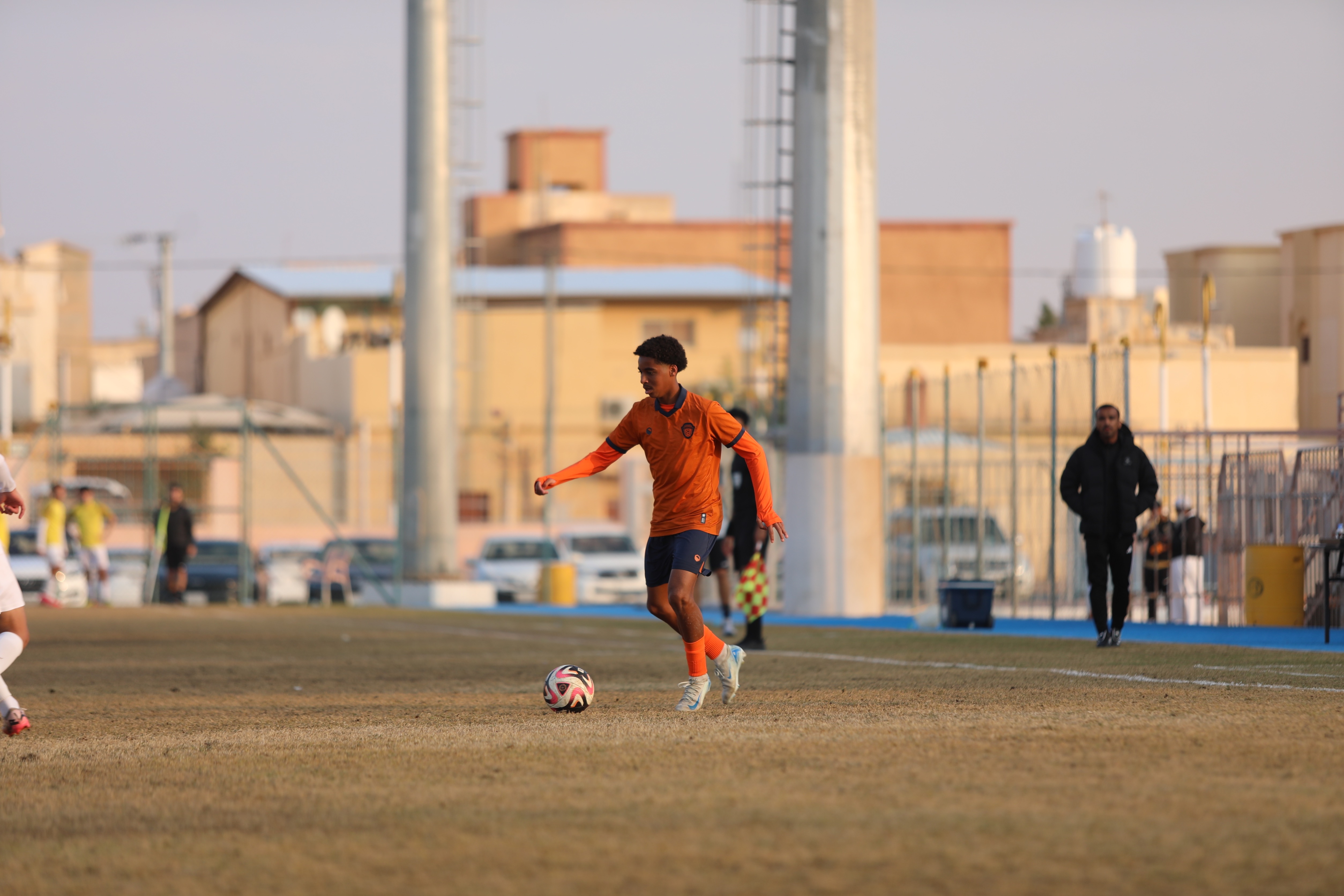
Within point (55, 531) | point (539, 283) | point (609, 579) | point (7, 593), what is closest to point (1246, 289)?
point (539, 283)

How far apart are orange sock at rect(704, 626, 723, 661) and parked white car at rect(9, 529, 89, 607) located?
24.5 meters

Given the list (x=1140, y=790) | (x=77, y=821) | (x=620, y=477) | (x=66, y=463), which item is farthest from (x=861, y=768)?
(x=620, y=477)

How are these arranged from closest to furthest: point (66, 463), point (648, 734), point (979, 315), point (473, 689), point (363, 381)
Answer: point (648, 734)
point (473, 689)
point (66, 463)
point (363, 381)
point (979, 315)

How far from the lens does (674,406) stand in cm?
1038

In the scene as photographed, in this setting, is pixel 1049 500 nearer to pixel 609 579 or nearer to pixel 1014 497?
pixel 1014 497

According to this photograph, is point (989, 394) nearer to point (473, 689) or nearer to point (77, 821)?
point (473, 689)

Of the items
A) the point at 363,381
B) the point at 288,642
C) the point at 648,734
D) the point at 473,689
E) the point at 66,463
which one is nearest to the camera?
the point at 648,734

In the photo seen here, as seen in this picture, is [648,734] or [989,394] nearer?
[648,734]

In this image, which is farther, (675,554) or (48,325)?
(48,325)

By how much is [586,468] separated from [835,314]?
1517 cm

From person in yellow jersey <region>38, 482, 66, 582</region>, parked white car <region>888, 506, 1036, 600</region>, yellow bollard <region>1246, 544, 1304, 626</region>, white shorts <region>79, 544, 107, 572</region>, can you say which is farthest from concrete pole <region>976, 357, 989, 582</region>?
white shorts <region>79, 544, 107, 572</region>

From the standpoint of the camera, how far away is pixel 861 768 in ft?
25.1

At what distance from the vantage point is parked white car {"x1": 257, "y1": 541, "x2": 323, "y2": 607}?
37.0 meters

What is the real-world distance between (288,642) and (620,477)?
120 feet
